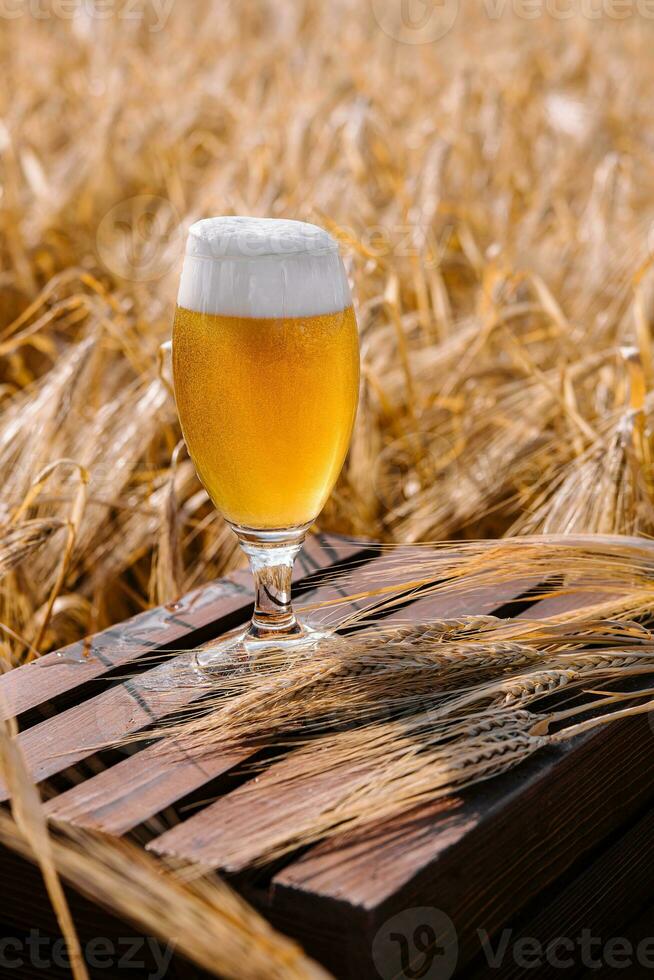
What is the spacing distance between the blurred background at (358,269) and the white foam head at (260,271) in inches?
14.7

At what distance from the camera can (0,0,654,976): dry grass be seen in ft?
3.54

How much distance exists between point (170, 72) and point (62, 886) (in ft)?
11.4

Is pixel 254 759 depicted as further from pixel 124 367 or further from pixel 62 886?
pixel 124 367

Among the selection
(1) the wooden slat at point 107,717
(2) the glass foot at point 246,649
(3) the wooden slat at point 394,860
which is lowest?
(1) the wooden slat at point 107,717

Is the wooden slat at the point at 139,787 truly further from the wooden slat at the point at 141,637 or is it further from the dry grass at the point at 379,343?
the wooden slat at the point at 141,637

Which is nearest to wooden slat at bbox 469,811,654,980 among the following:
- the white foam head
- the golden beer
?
the golden beer

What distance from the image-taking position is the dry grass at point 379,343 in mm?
1078

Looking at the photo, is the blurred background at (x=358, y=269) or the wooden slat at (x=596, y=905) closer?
the wooden slat at (x=596, y=905)

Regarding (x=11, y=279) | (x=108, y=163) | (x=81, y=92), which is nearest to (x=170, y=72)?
(x=81, y=92)

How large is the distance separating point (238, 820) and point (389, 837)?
0.39 ft

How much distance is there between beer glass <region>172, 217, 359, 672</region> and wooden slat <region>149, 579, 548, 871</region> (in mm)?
201

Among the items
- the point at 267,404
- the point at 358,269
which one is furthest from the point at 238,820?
the point at 358,269

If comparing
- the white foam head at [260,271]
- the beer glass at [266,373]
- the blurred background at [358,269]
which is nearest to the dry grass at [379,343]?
the blurred background at [358,269]

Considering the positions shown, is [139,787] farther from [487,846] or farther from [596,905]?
[596,905]
